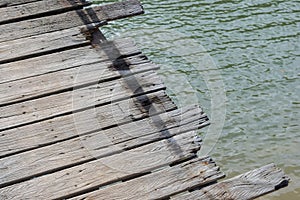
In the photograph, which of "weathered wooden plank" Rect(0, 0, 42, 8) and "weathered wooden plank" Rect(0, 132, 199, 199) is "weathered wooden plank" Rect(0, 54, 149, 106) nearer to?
"weathered wooden plank" Rect(0, 132, 199, 199)

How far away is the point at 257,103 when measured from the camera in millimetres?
6332

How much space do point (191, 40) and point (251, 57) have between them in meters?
0.84

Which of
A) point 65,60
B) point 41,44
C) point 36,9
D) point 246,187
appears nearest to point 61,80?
point 65,60

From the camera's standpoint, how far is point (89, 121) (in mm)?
3461

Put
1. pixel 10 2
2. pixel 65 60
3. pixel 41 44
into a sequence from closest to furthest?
pixel 65 60 < pixel 41 44 < pixel 10 2

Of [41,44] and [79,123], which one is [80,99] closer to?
[79,123]

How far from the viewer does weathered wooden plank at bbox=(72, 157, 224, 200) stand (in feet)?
9.93

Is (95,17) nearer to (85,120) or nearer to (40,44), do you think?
(40,44)

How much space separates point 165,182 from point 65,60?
48.3 inches

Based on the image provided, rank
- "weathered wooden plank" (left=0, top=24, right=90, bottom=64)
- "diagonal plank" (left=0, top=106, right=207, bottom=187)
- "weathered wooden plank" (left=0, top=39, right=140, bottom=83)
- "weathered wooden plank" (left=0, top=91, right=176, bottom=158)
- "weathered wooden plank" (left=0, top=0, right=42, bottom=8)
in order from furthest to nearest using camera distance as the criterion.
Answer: "weathered wooden plank" (left=0, top=0, right=42, bottom=8) → "weathered wooden plank" (left=0, top=24, right=90, bottom=64) → "weathered wooden plank" (left=0, top=39, right=140, bottom=83) → "weathered wooden plank" (left=0, top=91, right=176, bottom=158) → "diagonal plank" (left=0, top=106, right=207, bottom=187)

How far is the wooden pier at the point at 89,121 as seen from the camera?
10.1ft

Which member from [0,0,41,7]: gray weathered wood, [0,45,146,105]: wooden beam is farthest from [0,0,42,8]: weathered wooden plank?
[0,45,146,105]: wooden beam

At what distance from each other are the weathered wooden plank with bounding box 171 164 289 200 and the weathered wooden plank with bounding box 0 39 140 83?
1.25m

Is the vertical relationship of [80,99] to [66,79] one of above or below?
below
